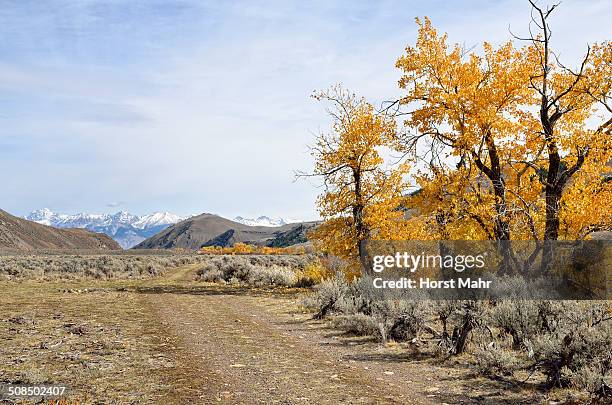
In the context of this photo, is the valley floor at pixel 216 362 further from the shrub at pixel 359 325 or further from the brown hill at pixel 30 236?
the brown hill at pixel 30 236

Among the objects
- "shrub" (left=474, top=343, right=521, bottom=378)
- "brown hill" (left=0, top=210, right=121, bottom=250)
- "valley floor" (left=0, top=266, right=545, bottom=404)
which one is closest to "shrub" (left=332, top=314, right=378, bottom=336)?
"valley floor" (left=0, top=266, right=545, bottom=404)

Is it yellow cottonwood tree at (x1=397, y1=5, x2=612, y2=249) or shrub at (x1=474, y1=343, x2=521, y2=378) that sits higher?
yellow cottonwood tree at (x1=397, y1=5, x2=612, y2=249)

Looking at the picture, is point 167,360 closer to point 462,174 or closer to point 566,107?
point 462,174

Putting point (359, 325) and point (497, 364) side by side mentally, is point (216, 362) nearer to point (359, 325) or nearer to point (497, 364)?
point (359, 325)

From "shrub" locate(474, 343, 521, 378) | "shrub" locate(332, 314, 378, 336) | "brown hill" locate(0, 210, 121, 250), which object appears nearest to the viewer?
"shrub" locate(474, 343, 521, 378)

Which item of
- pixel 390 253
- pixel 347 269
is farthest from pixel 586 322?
pixel 347 269

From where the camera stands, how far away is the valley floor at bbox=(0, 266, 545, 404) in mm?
7469

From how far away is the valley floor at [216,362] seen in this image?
294 inches

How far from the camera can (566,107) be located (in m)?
15.9

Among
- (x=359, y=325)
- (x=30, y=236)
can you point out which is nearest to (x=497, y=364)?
(x=359, y=325)

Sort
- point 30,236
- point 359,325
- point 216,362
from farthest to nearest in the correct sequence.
→ point 30,236 → point 359,325 → point 216,362

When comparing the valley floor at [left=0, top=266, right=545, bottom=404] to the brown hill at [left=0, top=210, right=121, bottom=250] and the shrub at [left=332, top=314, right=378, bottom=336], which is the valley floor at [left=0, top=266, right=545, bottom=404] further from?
the brown hill at [left=0, top=210, right=121, bottom=250]

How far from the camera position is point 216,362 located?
30.7 feet

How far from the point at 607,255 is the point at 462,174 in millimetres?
6178
